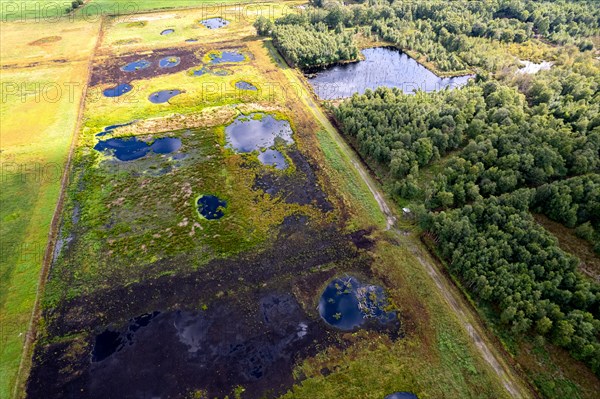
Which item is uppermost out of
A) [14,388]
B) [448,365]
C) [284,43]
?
[284,43]

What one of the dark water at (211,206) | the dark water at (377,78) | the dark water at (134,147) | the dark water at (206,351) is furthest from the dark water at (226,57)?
the dark water at (206,351)

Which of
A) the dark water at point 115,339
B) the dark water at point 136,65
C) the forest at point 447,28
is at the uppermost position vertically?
the forest at point 447,28

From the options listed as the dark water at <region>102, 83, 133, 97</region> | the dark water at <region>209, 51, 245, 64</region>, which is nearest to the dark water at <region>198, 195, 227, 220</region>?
the dark water at <region>102, 83, 133, 97</region>

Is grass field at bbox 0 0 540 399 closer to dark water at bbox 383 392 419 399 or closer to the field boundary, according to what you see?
dark water at bbox 383 392 419 399

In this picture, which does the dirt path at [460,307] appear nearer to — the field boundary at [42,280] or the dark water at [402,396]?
the dark water at [402,396]

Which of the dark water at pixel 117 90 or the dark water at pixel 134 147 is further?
the dark water at pixel 117 90

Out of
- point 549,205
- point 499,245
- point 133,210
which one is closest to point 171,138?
point 133,210

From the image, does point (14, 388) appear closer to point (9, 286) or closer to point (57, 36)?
point (9, 286)

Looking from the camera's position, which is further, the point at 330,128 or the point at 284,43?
the point at 284,43
